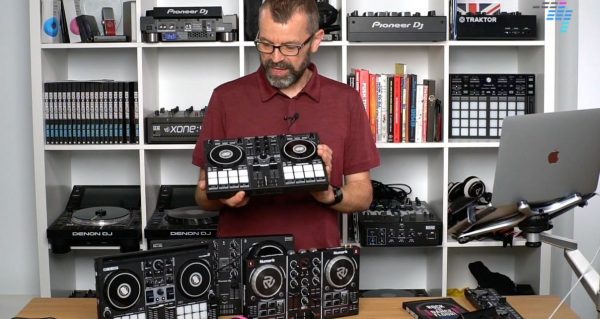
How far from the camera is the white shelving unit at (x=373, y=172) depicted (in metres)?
3.39

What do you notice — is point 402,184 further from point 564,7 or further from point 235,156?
point 235,156

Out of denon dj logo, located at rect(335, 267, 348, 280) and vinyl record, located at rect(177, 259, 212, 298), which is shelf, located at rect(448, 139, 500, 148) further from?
vinyl record, located at rect(177, 259, 212, 298)

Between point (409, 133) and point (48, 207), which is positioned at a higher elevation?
point (409, 133)

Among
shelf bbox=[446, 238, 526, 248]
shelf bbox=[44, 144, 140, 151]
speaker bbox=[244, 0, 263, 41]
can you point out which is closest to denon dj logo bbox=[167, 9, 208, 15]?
speaker bbox=[244, 0, 263, 41]

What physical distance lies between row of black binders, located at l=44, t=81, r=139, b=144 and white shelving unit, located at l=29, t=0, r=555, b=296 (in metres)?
0.06

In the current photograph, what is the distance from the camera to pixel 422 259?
12.5 feet

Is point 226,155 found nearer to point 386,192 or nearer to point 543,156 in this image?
point 543,156

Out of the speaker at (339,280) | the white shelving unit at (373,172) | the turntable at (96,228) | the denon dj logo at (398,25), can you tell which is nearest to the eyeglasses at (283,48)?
the speaker at (339,280)

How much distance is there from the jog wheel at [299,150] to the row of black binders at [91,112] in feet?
4.78

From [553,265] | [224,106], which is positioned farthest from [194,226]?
[553,265]

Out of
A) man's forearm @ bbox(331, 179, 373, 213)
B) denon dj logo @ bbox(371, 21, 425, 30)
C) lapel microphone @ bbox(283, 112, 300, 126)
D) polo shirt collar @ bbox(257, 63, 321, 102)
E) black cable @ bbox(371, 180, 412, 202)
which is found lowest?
black cable @ bbox(371, 180, 412, 202)

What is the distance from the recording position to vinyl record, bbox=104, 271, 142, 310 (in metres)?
1.76

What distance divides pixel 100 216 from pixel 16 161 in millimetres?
735

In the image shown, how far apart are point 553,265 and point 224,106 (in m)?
1.99
